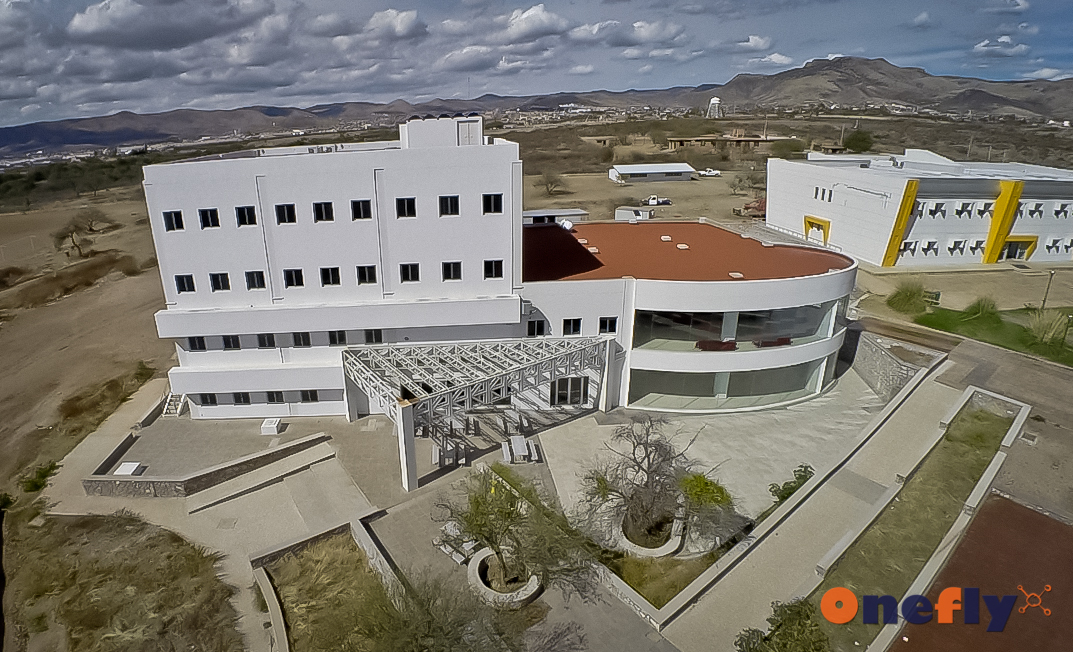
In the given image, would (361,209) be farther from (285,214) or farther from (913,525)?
(913,525)

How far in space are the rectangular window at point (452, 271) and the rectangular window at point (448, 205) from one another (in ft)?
7.49

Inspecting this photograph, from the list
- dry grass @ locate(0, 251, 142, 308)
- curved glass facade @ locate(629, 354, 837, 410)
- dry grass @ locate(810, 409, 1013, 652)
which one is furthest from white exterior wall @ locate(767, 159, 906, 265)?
dry grass @ locate(0, 251, 142, 308)

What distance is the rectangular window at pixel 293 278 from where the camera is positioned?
999 inches

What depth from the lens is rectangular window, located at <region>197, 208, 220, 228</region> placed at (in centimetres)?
2431

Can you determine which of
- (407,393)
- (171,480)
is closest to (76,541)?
(171,480)

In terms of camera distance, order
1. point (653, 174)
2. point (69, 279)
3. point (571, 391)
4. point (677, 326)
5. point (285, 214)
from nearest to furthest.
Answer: point (285, 214)
point (677, 326)
point (571, 391)
point (69, 279)
point (653, 174)

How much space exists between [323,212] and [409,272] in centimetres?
444

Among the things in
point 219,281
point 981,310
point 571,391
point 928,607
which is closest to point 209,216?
point 219,281

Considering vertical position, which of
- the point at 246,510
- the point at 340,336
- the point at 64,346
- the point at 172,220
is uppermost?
the point at 172,220

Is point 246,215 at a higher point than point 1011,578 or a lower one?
higher

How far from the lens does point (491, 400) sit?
23.7m

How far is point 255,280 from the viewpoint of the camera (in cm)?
2541

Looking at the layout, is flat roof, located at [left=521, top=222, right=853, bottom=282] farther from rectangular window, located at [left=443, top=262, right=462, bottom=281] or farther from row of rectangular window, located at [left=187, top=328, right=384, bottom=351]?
row of rectangular window, located at [left=187, top=328, right=384, bottom=351]

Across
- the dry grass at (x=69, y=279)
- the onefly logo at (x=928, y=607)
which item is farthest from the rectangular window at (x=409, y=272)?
the dry grass at (x=69, y=279)
